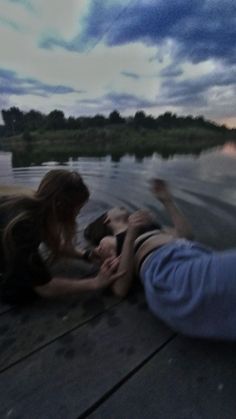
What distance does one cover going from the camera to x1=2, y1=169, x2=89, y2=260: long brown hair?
1524mm

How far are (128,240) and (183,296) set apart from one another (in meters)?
0.51

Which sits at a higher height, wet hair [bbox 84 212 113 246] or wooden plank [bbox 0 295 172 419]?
wet hair [bbox 84 212 113 246]

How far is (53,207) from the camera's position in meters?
1.65

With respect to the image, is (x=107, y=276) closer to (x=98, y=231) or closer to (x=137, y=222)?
(x=137, y=222)

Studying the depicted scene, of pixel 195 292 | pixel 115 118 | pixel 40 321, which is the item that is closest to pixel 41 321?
pixel 40 321

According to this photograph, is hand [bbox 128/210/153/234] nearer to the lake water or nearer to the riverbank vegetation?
the lake water

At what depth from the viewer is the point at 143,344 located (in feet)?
4.37

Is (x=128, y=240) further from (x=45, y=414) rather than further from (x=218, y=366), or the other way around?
(x=45, y=414)

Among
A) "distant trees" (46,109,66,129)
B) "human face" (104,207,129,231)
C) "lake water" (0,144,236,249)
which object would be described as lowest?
"lake water" (0,144,236,249)

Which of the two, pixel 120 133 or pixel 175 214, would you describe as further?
pixel 120 133

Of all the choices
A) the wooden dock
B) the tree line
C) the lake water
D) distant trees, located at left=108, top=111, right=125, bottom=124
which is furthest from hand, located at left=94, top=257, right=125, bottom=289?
distant trees, located at left=108, top=111, right=125, bottom=124

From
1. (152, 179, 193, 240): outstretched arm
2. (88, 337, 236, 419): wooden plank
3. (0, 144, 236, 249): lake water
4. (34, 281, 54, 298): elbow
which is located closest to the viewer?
Result: (88, 337, 236, 419): wooden plank

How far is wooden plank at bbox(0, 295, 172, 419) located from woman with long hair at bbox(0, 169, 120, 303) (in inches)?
12.3

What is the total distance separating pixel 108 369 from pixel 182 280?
0.51m
